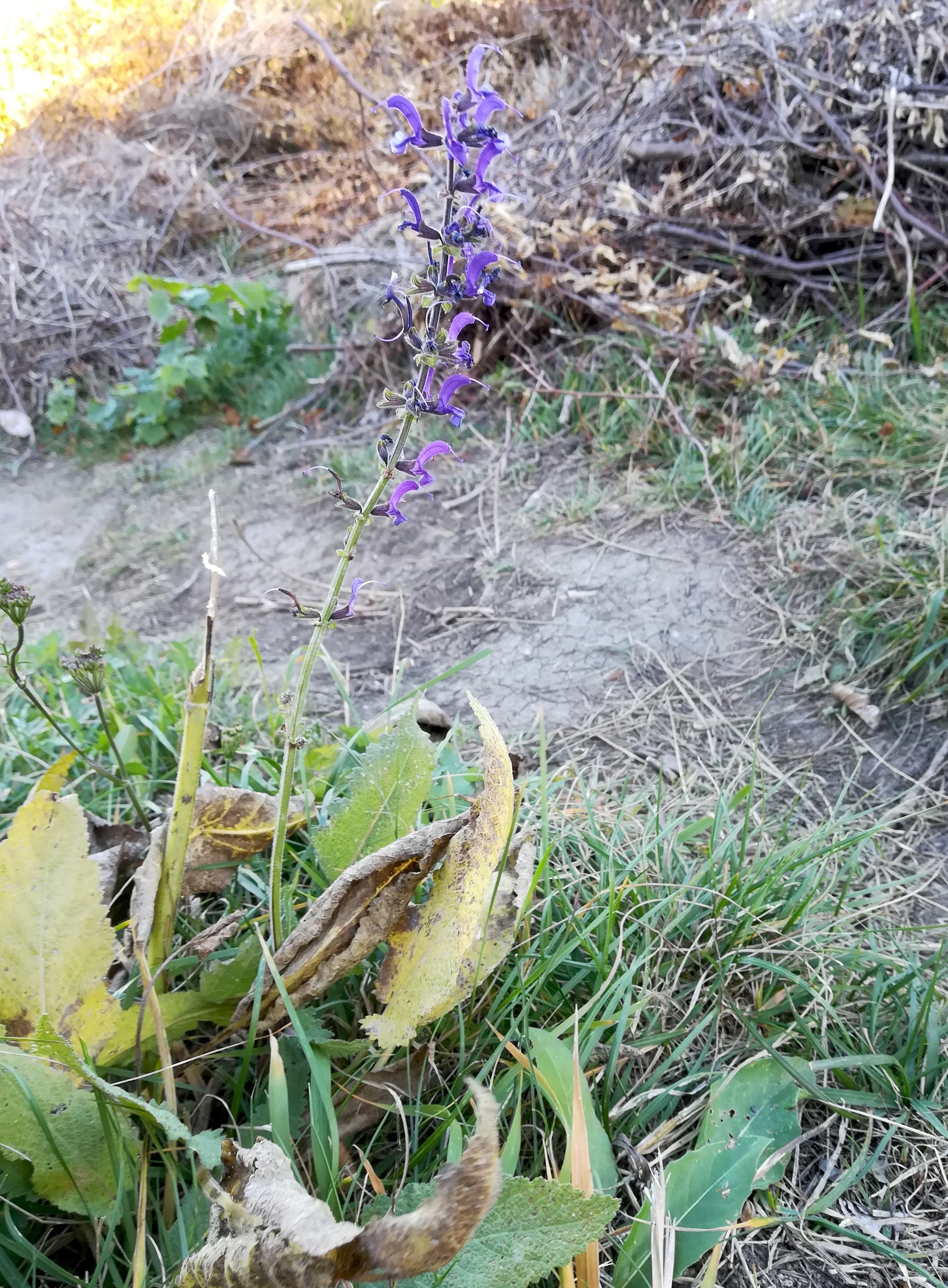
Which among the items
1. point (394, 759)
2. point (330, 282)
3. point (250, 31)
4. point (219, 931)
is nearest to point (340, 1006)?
point (219, 931)

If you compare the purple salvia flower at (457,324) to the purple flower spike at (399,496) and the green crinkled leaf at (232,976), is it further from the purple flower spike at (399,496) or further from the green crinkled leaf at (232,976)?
the green crinkled leaf at (232,976)

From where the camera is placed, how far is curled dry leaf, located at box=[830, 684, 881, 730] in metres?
1.92

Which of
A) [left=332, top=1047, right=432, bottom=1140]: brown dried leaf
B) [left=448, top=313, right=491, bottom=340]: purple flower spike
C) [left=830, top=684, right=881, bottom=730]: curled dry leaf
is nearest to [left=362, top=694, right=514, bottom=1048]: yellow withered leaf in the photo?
[left=332, top=1047, right=432, bottom=1140]: brown dried leaf

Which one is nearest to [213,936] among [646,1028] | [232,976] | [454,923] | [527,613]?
[232,976]

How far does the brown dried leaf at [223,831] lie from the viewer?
1321 mm

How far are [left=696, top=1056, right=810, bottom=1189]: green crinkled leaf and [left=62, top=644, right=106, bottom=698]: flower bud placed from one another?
1.07 metres

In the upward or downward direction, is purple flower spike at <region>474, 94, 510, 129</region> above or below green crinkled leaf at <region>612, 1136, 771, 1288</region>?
above

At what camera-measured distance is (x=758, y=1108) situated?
1.15 m

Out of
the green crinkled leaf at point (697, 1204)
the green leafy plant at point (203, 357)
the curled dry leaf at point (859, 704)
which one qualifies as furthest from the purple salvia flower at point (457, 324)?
the green leafy plant at point (203, 357)

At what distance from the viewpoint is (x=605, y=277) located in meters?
3.07

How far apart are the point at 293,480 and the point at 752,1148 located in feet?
10.1

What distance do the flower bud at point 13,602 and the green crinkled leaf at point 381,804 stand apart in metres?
0.52

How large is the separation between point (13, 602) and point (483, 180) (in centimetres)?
82

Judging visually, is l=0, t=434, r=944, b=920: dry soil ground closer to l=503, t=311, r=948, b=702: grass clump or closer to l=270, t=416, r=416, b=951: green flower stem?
l=503, t=311, r=948, b=702: grass clump
